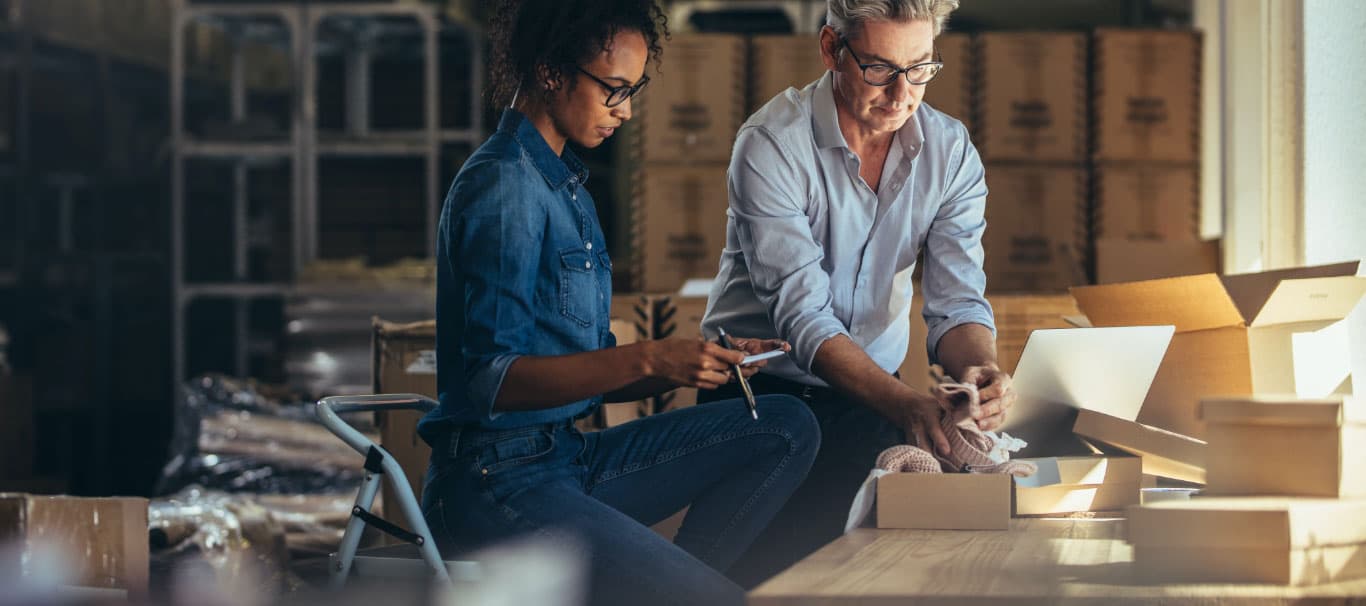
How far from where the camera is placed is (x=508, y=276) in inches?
66.9

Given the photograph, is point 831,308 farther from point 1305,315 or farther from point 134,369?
point 134,369

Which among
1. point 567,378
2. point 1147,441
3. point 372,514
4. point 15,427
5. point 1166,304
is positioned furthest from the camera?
point 15,427

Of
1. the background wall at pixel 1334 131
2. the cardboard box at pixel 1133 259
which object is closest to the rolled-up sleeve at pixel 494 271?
the background wall at pixel 1334 131

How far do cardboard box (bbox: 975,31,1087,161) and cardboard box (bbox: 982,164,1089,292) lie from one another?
60 mm

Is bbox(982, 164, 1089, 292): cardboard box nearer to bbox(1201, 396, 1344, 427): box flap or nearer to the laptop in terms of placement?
the laptop

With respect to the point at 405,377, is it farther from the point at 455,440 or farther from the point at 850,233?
the point at 455,440

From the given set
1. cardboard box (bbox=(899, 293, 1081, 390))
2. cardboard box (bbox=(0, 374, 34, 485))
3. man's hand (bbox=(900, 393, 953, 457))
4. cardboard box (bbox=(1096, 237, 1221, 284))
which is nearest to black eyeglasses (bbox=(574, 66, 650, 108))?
man's hand (bbox=(900, 393, 953, 457))

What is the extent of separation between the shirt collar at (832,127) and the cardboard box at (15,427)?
11.0 ft

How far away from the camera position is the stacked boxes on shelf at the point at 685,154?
451cm

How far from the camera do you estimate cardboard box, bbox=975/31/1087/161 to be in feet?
14.8

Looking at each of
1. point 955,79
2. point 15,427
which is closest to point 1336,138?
point 955,79

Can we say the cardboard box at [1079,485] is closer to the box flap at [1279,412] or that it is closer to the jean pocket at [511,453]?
the box flap at [1279,412]

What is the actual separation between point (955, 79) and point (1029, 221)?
500 mm

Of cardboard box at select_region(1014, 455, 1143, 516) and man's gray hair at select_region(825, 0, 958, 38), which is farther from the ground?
man's gray hair at select_region(825, 0, 958, 38)
